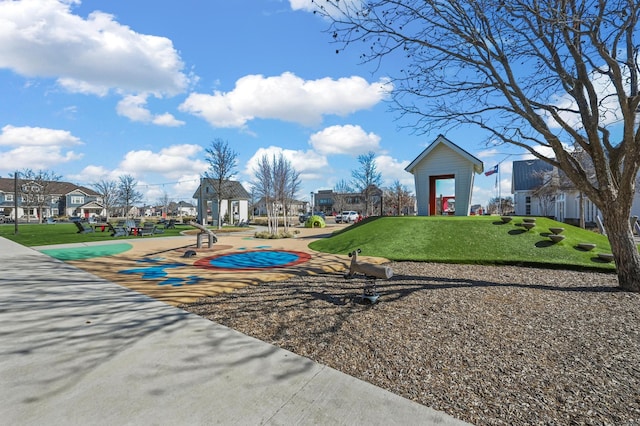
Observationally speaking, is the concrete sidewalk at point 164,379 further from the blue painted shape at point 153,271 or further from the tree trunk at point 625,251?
the tree trunk at point 625,251

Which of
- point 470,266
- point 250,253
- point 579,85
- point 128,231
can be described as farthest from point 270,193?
point 579,85

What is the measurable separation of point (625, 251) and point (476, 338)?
4999 millimetres

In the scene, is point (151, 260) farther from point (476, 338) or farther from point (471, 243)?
point (471, 243)

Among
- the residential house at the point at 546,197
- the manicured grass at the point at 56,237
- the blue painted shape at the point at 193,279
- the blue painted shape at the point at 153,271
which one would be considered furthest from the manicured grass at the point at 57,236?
the residential house at the point at 546,197

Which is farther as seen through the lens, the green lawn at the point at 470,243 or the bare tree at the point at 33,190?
the bare tree at the point at 33,190

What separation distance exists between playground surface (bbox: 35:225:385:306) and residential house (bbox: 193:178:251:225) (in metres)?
25.1

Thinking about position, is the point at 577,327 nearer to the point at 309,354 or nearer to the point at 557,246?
the point at 309,354

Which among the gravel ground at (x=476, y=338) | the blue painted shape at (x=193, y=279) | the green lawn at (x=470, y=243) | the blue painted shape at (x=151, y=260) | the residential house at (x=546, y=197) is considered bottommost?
the blue painted shape at (x=151, y=260)

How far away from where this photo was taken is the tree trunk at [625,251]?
645 centimetres

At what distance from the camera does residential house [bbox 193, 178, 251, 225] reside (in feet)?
135

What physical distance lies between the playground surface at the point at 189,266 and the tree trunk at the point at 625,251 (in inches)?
235

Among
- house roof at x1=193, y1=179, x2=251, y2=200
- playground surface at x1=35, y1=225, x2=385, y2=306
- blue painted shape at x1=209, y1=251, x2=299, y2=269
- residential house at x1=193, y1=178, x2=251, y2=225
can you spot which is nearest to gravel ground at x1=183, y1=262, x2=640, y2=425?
playground surface at x1=35, y1=225, x2=385, y2=306

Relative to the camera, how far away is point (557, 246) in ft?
35.2

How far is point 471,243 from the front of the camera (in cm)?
1171
